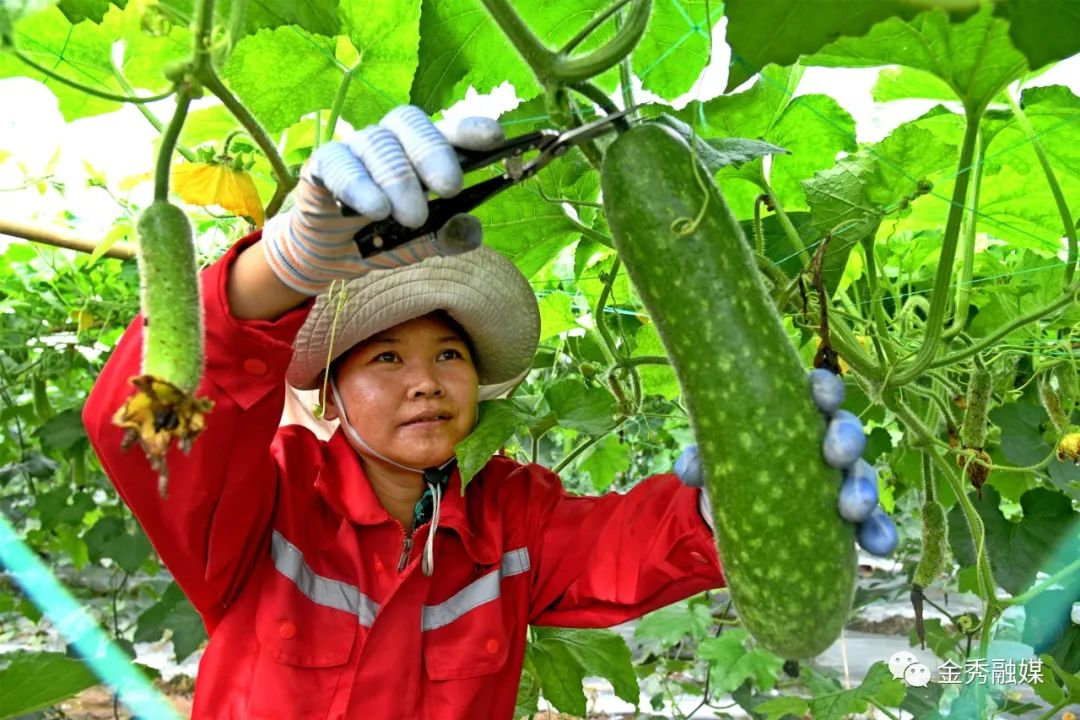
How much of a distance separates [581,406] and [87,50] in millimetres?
1094

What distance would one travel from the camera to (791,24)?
936mm

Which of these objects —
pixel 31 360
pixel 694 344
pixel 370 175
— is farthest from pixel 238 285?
pixel 31 360

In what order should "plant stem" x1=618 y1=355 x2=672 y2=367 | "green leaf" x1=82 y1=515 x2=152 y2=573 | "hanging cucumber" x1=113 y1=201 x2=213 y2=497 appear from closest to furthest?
1. "hanging cucumber" x1=113 y1=201 x2=213 y2=497
2. "plant stem" x1=618 y1=355 x2=672 y2=367
3. "green leaf" x1=82 y1=515 x2=152 y2=573

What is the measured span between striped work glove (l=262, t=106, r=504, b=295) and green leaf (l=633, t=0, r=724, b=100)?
0.56m

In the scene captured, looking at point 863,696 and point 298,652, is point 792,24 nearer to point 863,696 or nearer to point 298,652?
point 298,652

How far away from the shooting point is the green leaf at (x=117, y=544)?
11.4ft

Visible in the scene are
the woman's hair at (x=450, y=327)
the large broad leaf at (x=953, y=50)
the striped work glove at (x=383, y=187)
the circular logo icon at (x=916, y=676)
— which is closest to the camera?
the striped work glove at (x=383, y=187)

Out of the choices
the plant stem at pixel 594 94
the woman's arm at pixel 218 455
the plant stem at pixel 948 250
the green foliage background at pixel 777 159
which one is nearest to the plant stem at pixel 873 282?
the green foliage background at pixel 777 159

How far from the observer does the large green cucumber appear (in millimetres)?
1034

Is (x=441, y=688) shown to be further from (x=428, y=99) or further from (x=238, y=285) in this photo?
(x=428, y=99)

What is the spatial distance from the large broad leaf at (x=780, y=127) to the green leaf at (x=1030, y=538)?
792mm

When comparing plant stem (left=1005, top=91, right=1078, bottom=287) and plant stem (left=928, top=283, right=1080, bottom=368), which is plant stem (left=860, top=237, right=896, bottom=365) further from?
plant stem (left=1005, top=91, right=1078, bottom=287)

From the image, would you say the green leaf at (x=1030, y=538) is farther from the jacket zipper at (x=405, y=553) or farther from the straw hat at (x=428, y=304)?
the jacket zipper at (x=405, y=553)

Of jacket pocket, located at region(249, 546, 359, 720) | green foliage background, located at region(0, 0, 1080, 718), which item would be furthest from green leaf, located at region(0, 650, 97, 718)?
jacket pocket, located at region(249, 546, 359, 720)
